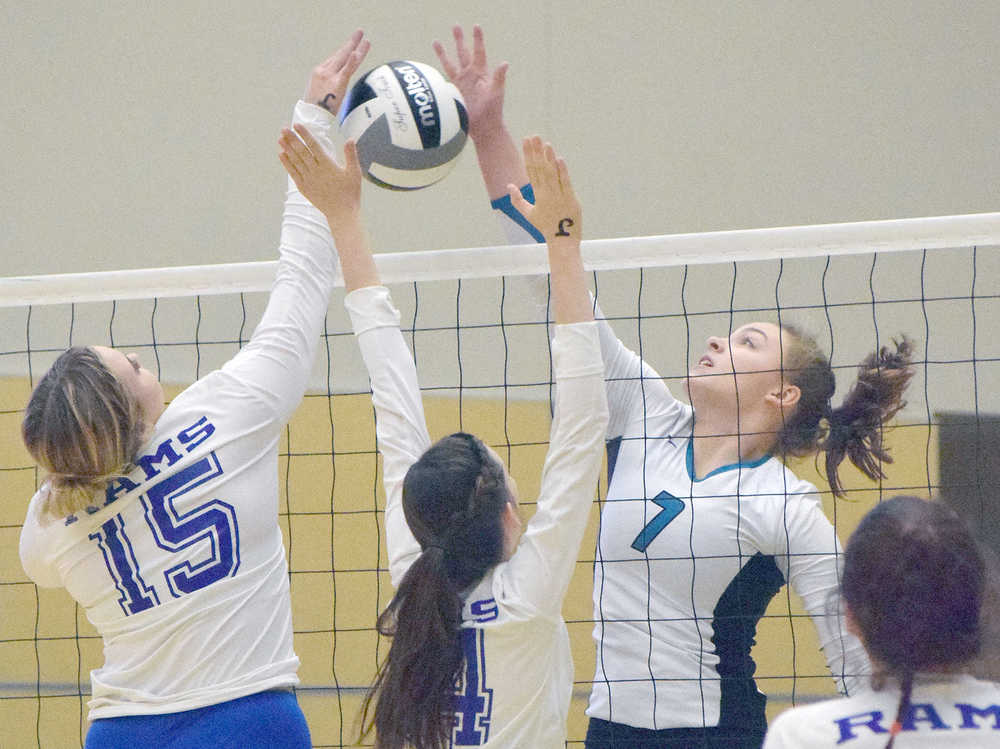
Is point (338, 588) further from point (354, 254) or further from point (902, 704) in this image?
point (902, 704)

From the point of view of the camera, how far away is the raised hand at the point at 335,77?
2.24m

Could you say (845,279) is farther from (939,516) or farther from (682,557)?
(939,516)

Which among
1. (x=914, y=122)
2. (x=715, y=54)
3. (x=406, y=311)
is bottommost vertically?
(x=406, y=311)

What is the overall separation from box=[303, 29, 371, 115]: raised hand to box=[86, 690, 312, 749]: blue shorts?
114 centimetres

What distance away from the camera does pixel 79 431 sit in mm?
1789

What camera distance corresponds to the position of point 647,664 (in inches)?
89.0

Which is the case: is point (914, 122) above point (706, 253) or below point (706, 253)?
above

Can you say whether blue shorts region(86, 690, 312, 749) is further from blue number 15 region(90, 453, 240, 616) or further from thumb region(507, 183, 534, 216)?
thumb region(507, 183, 534, 216)

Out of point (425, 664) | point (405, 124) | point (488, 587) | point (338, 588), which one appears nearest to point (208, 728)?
point (425, 664)

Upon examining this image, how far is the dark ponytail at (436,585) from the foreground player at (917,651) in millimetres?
615

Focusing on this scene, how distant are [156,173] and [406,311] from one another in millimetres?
1270

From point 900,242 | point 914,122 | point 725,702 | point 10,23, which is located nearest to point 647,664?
point 725,702

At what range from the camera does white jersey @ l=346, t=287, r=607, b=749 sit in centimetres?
174

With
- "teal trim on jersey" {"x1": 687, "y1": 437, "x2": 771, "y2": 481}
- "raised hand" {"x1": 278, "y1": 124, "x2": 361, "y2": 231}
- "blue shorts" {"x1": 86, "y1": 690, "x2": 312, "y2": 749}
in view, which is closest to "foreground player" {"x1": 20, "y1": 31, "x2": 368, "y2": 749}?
"blue shorts" {"x1": 86, "y1": 690, "x2": 312, "y2": 749}
